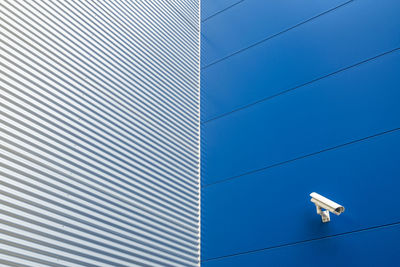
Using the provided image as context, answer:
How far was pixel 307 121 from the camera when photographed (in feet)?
16.3

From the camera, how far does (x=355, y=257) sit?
4023 millimetres

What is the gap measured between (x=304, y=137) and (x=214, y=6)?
3273mm

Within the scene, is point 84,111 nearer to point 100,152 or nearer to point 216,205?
point 100,152

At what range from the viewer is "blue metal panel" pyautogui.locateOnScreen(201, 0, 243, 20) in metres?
6.82

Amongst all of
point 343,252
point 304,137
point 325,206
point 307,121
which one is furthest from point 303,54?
point 343,252

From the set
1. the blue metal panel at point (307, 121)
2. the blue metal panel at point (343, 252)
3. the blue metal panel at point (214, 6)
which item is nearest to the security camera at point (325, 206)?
the blue metal panel at point (343, 252)

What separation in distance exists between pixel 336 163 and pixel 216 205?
1.62 meters

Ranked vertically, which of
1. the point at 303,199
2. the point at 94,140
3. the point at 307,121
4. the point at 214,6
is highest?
the point at 214,6

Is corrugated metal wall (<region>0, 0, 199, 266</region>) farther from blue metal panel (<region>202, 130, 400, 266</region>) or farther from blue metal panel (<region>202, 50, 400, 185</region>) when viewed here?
blue metal panel (<region>202, 50, 400, 185</region>)

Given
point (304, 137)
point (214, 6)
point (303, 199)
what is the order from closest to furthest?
1. point (303, 199)
2. point (304, 137)
3. point (214, 6)

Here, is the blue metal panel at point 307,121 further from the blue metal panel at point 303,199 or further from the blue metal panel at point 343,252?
the blue metal panel at point 343,252

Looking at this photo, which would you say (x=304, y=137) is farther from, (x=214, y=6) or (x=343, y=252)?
(x=214, y=6)

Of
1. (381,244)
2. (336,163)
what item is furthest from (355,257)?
(336,163)

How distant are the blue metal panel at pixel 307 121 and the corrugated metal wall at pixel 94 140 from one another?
520 millimetres
